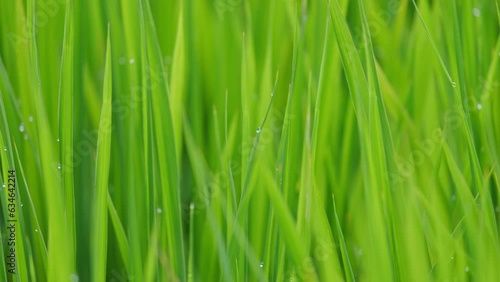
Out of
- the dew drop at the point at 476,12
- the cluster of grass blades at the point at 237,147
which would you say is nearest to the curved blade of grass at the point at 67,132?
the cluster of grass blades at the point at 237,147

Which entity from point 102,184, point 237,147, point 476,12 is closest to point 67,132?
point 102,184

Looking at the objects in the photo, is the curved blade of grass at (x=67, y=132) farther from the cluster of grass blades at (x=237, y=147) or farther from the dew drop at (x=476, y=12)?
the dew drop at (x=476, y=12)

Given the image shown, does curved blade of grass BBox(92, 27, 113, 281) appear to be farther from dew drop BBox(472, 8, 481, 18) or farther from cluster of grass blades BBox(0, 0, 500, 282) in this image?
dew drop BBox(472, 8, 481, 18)

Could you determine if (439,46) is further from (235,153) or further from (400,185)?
(235,153)

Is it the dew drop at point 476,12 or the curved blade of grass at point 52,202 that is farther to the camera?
the dew drop at point 476,12

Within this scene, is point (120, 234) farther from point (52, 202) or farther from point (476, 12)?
point (476, 12)

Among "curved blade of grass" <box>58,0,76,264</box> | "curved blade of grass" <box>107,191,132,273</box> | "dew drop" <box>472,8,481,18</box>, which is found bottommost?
"curved blade of grass" <box>107,191,132,273</box>

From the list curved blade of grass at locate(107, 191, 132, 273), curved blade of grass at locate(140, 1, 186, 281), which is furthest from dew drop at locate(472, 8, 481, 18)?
curved blade of grass at locate(107, 191, 132, 273)

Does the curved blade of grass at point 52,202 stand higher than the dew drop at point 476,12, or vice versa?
the dew drop at point 476,12

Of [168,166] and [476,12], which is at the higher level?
[476,12]
